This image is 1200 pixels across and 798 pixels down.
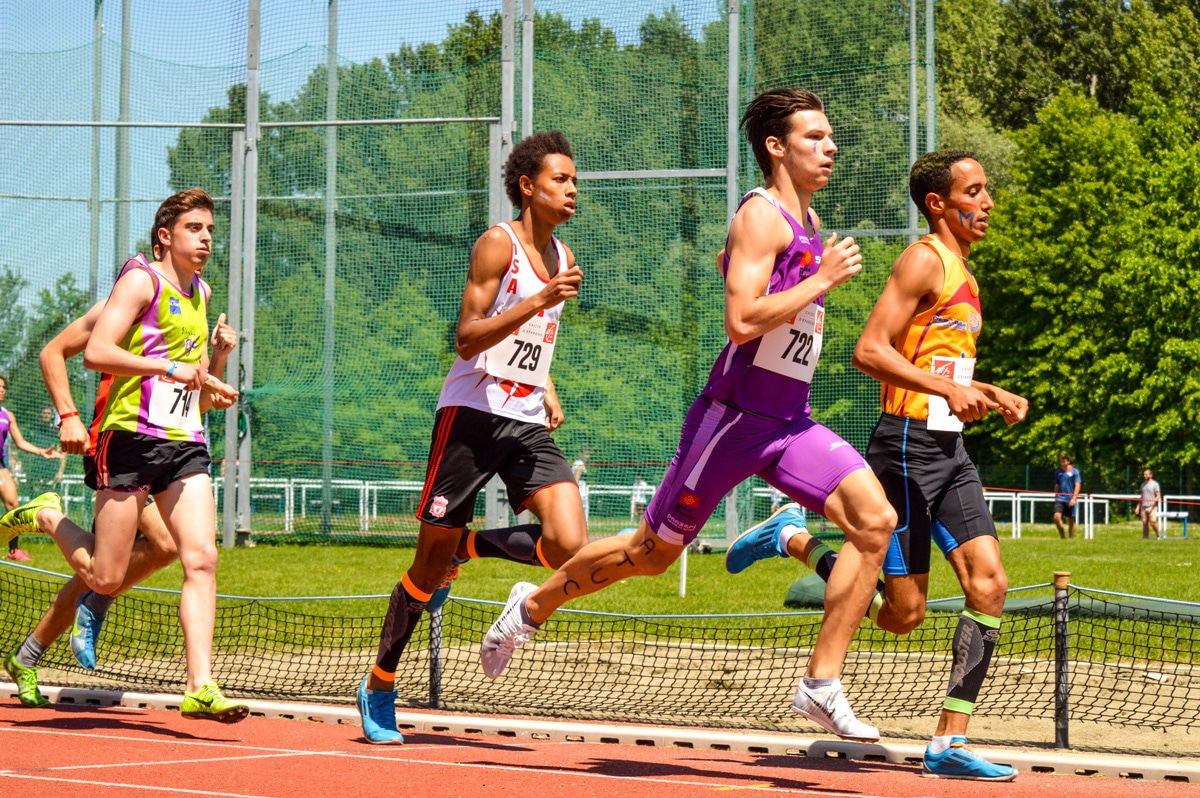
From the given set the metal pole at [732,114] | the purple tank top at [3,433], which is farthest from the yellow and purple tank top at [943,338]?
the metal pole at [732,114]

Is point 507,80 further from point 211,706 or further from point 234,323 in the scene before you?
point 211,706

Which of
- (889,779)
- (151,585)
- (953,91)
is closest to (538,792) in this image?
(889,779)

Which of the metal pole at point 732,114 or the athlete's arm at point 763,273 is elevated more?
the metal pole at point 732,114

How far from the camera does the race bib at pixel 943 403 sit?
5.89 m

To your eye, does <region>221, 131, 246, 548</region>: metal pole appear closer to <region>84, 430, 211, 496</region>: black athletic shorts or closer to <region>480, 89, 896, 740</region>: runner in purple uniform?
<region>84, 430, 211, 496</region>: black athletic shorts

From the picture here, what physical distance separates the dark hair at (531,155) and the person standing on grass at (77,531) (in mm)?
1411

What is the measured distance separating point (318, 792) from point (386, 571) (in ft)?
38.2

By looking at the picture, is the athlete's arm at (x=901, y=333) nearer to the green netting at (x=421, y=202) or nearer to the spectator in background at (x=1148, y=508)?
the green netting at (x=421, y=202)

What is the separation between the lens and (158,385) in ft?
22.4

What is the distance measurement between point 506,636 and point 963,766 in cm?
184

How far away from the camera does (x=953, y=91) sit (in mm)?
54344

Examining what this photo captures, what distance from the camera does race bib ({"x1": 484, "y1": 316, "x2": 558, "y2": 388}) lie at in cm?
623

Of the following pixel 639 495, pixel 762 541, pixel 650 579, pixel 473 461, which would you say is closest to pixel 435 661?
pixel 473 461

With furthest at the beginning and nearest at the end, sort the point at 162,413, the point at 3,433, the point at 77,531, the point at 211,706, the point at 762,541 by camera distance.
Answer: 1. the point at 3,433
2. the point at 77,531
3. the point at 162,413
4. the point at 762,541
5. the point at 211,706
